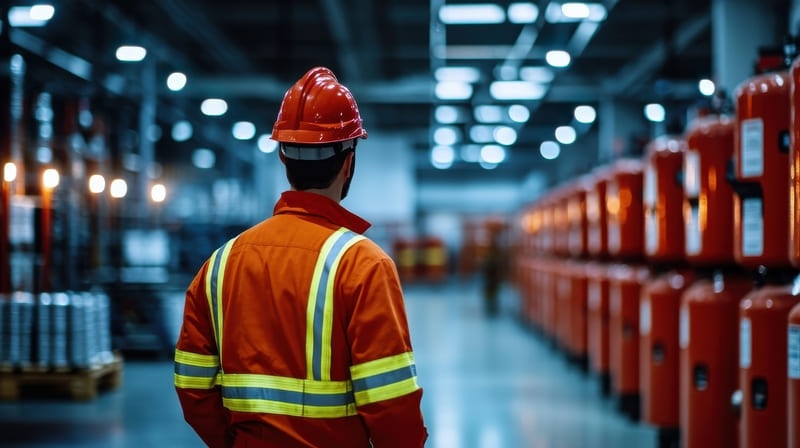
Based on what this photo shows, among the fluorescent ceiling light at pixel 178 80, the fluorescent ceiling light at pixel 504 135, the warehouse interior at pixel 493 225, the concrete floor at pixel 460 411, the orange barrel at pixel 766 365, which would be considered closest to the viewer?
the orange barrel at pixel 766 365

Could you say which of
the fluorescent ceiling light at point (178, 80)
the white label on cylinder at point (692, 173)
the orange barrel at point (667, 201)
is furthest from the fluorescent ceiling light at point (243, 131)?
the white label on cylinder at point (692, 173)

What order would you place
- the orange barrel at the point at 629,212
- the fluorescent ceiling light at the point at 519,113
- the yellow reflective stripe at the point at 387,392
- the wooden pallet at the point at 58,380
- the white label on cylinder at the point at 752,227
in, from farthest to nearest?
the fluorescent ceiling light at the point at 519,113 < the wooden pallet at the point at 58,380 < the orange barrel at the point at 629,212 < the white label on cylinder at the point at 752,227 < the yellow reflective stripe at the point at 387,392

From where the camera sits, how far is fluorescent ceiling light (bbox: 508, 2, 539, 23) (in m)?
10.3

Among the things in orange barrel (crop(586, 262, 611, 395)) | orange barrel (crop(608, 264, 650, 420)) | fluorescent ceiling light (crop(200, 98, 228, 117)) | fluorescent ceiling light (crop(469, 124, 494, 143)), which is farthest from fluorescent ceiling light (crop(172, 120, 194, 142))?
orange barrel (crop(608, 264, 650, 420))

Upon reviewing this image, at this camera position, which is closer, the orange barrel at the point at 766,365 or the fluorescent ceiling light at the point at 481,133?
the orange barrel at the point at 766,365

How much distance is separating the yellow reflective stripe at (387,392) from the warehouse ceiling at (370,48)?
22.5 ft

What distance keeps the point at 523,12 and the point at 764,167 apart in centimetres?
751

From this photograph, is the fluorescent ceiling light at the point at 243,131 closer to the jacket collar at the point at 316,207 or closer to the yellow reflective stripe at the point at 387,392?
the jacket collar at the point at 316,207

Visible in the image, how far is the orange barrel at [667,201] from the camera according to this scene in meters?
5.35

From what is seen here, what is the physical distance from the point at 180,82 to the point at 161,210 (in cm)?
525

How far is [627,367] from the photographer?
21.6 ft

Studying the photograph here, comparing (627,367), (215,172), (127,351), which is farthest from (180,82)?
(215,172)

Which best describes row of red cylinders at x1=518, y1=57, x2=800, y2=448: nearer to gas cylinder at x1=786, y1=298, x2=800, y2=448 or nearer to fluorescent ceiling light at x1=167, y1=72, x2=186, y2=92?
gas cylinder at x1=786, y1=298, x2=800, y2=448

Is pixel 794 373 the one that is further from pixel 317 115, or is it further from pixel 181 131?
pixel 181 131
